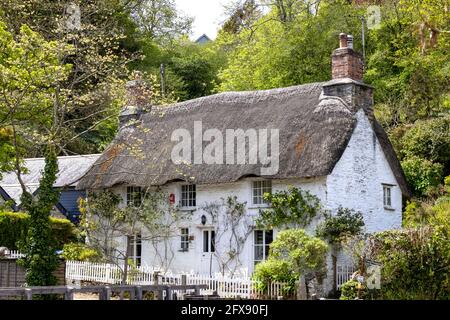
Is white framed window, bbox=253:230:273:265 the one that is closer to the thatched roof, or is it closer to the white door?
the white door

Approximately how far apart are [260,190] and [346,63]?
5480 mm

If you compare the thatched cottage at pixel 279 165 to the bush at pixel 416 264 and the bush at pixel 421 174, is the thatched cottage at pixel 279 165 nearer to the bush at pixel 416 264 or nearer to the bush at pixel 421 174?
the bush at pixel 421 174

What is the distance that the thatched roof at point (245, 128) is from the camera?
25766 mm

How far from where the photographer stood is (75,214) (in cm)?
3728

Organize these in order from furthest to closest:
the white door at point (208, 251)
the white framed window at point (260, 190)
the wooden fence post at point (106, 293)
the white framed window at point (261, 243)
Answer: the white door at point (208, 251), the white framed window at point (260, 190), the white framed window at point (261, 243), the wooden fence post at point (106, 293)

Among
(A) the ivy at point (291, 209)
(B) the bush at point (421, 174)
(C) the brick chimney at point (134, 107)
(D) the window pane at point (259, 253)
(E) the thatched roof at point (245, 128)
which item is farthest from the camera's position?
(C) the brick chimney at point (134, 107)

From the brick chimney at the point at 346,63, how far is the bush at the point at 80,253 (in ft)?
36.6

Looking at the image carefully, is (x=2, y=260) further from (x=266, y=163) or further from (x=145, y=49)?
(x=145, y=49)

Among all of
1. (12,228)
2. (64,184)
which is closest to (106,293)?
(12,228)

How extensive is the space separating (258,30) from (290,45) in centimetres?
591

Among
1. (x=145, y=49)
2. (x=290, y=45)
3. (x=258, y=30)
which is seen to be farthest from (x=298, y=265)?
(x=145, y=49)

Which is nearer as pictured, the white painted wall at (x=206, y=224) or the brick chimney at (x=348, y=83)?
the white painted wall at (x=206, y=224)
